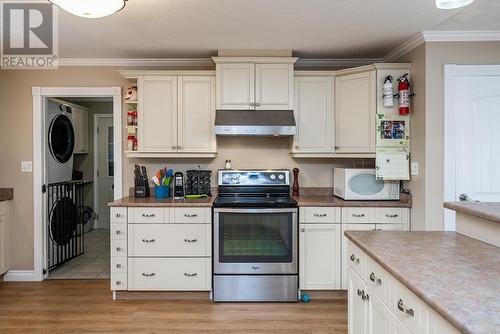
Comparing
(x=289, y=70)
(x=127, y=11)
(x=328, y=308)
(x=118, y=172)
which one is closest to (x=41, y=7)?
(x=127, y=11)

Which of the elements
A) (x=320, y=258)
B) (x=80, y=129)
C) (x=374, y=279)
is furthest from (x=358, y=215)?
(x=80, y=129)

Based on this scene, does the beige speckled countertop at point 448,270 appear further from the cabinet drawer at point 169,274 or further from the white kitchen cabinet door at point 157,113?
the white kitchen cabinet door at point 157,113

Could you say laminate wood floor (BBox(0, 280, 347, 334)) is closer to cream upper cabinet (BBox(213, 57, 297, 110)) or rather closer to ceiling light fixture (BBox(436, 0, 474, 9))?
cream upper cabinet (BBox(213, 57, 297, 110))

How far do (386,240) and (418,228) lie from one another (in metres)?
1.48

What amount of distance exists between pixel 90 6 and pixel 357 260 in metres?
1.99

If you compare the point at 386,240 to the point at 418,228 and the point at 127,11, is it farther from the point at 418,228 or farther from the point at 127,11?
the point at 127,11

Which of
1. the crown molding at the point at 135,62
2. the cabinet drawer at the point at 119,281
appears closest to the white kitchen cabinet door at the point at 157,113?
the crown molding at the point at 135,62

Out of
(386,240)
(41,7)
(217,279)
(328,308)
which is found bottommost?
(328,308)

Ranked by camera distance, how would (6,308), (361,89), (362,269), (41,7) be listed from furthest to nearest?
(361,89) < (6,308) < (41,7) < (362,269)

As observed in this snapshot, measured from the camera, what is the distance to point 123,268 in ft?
10.3

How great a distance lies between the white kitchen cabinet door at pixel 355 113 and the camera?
10.7 feet

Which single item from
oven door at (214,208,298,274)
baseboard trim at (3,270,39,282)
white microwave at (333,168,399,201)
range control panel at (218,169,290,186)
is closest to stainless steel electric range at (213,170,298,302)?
oven door at (214,208,298,274)

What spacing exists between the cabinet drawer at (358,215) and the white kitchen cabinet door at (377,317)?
1.53 meters

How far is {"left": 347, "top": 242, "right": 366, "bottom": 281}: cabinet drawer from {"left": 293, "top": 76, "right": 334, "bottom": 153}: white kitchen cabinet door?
1.63 metres
